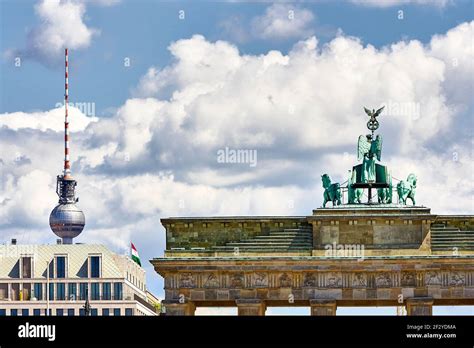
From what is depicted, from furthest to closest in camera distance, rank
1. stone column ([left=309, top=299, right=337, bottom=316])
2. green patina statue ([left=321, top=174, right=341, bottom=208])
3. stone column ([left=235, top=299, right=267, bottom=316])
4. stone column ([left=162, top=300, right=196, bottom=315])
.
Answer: green patina statue ([left=321, top=174, right=341, bottom=208]), stone column ([left=309, top=299, right=337, bottom=316]), stone column ([left=235, top=299, right=267, bottom=316]), stone column ([left=162, top=300, right=196, bottom=315])

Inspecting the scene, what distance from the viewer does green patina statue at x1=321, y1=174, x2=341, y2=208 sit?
106m

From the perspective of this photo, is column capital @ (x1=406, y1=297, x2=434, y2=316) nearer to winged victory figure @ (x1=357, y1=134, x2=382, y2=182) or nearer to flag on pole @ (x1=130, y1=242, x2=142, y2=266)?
winged victory figure @ (x1=357, y1=134, x2=382, y2=182)

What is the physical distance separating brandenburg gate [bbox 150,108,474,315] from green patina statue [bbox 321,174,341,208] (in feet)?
0.20

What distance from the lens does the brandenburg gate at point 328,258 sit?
10544 cm

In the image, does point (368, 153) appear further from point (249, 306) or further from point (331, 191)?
point (249, 306)

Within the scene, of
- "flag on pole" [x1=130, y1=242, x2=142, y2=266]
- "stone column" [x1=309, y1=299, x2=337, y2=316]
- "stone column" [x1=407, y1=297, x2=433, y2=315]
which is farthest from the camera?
"flag on pole" [x1=130, y1=242, x2=142, y2=266]

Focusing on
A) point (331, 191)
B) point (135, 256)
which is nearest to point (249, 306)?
point (331, 191)
